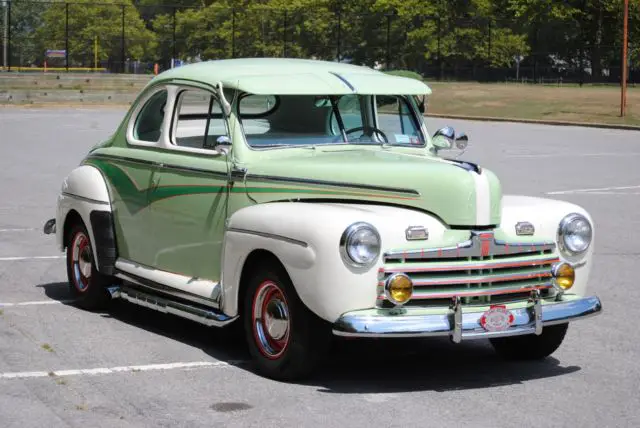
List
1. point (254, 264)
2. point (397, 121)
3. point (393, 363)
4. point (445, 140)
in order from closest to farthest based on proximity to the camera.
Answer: point (254, 264), point (393, 363), point (397, 121), point (445, 140)

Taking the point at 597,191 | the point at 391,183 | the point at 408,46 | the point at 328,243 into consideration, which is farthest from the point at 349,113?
the point at 408,46

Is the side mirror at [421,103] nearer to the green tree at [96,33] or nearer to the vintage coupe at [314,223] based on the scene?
the vintage coupe at [314,223]

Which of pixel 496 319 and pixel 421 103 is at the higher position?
pixel 421 103

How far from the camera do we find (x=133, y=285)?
912 cm

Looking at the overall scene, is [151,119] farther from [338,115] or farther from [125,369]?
[125,369]

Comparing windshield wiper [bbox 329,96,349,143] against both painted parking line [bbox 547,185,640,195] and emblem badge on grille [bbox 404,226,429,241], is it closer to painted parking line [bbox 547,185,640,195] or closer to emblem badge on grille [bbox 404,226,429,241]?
emblem badge on grille [bbox 404,226,429,241]

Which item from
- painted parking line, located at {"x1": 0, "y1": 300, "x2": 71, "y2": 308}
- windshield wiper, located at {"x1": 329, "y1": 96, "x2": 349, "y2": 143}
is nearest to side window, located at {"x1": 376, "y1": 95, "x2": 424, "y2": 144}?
windshield wiper, located at {"x1": 329, "y1": 96, "x2": 349, "y2": 143}

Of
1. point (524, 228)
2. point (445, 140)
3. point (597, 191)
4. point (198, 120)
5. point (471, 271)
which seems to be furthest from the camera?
point (597, 191)

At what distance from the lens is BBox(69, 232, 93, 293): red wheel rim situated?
9633 millimetres

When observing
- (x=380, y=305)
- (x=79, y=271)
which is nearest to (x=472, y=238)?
(x=380, y=305)

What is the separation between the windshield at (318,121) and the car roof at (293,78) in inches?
4.1

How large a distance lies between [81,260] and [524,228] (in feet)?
12.4

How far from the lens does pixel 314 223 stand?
22.9 feet

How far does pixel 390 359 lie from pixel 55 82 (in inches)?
2150
